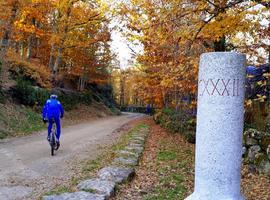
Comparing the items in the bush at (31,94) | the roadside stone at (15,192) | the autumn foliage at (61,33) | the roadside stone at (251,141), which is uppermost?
the autumn foliage at (61,33)

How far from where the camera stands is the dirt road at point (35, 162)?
693 cm

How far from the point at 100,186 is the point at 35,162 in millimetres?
3848

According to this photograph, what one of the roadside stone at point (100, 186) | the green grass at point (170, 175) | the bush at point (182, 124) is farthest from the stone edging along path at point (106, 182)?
the bush at point (182, 124)

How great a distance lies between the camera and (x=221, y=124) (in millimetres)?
4074

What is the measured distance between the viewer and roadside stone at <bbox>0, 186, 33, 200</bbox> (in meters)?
6.29

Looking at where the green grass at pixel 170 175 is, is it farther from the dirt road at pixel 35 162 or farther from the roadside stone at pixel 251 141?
the dirt road at pixel 35 162

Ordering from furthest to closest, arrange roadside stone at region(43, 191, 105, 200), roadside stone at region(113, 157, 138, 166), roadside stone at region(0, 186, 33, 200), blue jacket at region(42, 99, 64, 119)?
blue jacket at region(42, 99, 64, 119) < roadside stone at region(113, 157, 138, 166) < roadside stone at region(0, 186, 33, 200) < roadside stone at region(43, 191, 105, 200)

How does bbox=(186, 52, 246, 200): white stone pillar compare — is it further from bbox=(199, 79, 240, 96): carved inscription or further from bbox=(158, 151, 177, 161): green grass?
bbox=(158, 151, 177, 161): green grass

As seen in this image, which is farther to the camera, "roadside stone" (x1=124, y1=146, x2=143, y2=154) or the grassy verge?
"roadside stone" (x1=124, y1=146, x2=143, y2=154)

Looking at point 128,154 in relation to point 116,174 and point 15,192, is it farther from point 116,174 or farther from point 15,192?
point 15,192

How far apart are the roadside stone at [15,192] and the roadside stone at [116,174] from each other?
143 cm

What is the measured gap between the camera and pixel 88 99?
35.2m

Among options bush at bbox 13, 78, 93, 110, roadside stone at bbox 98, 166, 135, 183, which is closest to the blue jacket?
roadside stone at bbox 98, 166, 135, 183

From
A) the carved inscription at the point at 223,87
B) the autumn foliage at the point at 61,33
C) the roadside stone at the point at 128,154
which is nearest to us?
the carved inscription at the point at 223,87
